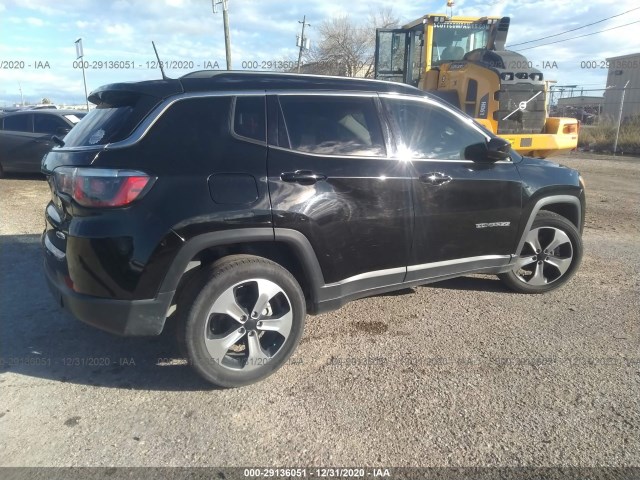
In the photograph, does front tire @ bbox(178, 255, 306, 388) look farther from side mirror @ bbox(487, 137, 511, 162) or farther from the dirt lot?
side mirror @ bbox(487, 137, 511, 162)

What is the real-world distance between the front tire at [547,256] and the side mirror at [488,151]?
3.04 ft

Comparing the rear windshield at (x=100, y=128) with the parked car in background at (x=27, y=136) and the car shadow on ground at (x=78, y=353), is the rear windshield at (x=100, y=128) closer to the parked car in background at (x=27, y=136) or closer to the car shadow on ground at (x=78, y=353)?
the car shadow on ground at (x=78, y=353)

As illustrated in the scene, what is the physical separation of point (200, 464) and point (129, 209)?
1433mm

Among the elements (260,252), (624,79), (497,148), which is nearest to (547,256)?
(497,148)

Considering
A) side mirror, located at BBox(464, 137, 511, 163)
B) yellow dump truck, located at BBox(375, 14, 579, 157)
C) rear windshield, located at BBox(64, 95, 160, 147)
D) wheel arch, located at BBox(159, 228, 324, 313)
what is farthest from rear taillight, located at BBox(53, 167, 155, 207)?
yellow dump truck, located at BBox(375, 14, 579, 157)

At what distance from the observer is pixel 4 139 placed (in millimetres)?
10602

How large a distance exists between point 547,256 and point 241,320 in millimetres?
3081

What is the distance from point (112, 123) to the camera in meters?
2.93

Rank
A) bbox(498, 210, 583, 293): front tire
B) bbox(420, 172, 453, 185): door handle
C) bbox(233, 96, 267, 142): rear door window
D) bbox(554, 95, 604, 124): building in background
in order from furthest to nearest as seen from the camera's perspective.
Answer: bbox(554, 95, 604, 124): building in background
bbox(498, 210, 583, 293): front tire
bbox(420, 172, 453, 185): door handle
bbox(233, 96, 267, 142): rear door window

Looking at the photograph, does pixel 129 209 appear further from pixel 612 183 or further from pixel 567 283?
pixel 612 183

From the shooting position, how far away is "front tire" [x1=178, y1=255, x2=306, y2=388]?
286 centimetres

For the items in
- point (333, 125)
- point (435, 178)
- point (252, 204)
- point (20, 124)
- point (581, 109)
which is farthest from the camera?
point (581, 109)

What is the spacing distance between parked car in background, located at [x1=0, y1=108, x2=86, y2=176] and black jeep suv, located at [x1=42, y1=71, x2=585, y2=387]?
8.58 m

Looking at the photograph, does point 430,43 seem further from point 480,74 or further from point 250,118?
point 250,118
